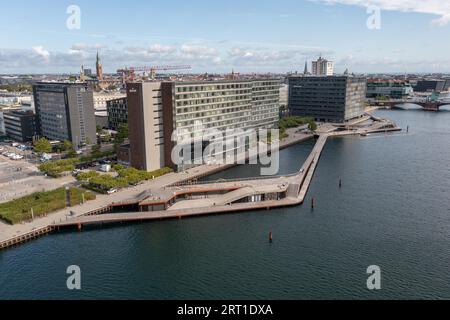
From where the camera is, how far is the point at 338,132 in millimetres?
131250

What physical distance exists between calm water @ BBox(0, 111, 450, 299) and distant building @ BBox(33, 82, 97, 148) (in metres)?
56.2

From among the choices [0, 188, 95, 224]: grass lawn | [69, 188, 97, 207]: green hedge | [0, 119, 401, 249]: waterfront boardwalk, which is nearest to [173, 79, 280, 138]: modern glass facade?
[0, 119, 401, 249]: waterfront boardwalk

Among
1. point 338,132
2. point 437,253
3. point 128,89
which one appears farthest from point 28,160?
point 338,132

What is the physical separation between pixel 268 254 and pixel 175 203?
2141 cm

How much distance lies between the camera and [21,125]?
109 m

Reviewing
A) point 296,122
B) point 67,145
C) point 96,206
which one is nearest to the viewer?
point 96,206

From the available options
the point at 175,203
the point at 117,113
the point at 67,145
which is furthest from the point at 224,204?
the point at 117,113

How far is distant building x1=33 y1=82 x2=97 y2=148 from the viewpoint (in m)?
98.6

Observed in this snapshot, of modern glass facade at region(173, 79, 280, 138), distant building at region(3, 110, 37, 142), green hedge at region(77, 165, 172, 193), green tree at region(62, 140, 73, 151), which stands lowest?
green hedge at region(77, 165, 172, 193)

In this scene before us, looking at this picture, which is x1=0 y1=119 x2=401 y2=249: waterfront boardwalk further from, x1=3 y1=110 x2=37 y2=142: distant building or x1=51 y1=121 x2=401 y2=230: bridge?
x1=3 y1=110 x2=37 y2=142: distant building

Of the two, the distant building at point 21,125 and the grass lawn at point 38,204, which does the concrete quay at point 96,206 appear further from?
the distant building at point 21,125

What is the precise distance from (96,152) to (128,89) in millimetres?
21793

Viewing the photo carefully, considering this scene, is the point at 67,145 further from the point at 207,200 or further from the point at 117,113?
the point at 207,200

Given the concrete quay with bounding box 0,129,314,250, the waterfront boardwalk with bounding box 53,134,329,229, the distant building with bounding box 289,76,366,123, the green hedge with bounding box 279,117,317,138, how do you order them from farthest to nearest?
the distant building with bounding box 289,76,366,123 → the green hedge with bounding box 279,117,317,138 → the waterfront boardwalk with bounding box 53,134,329,229 → the concrete quay with bounding box 0,129,314,250
